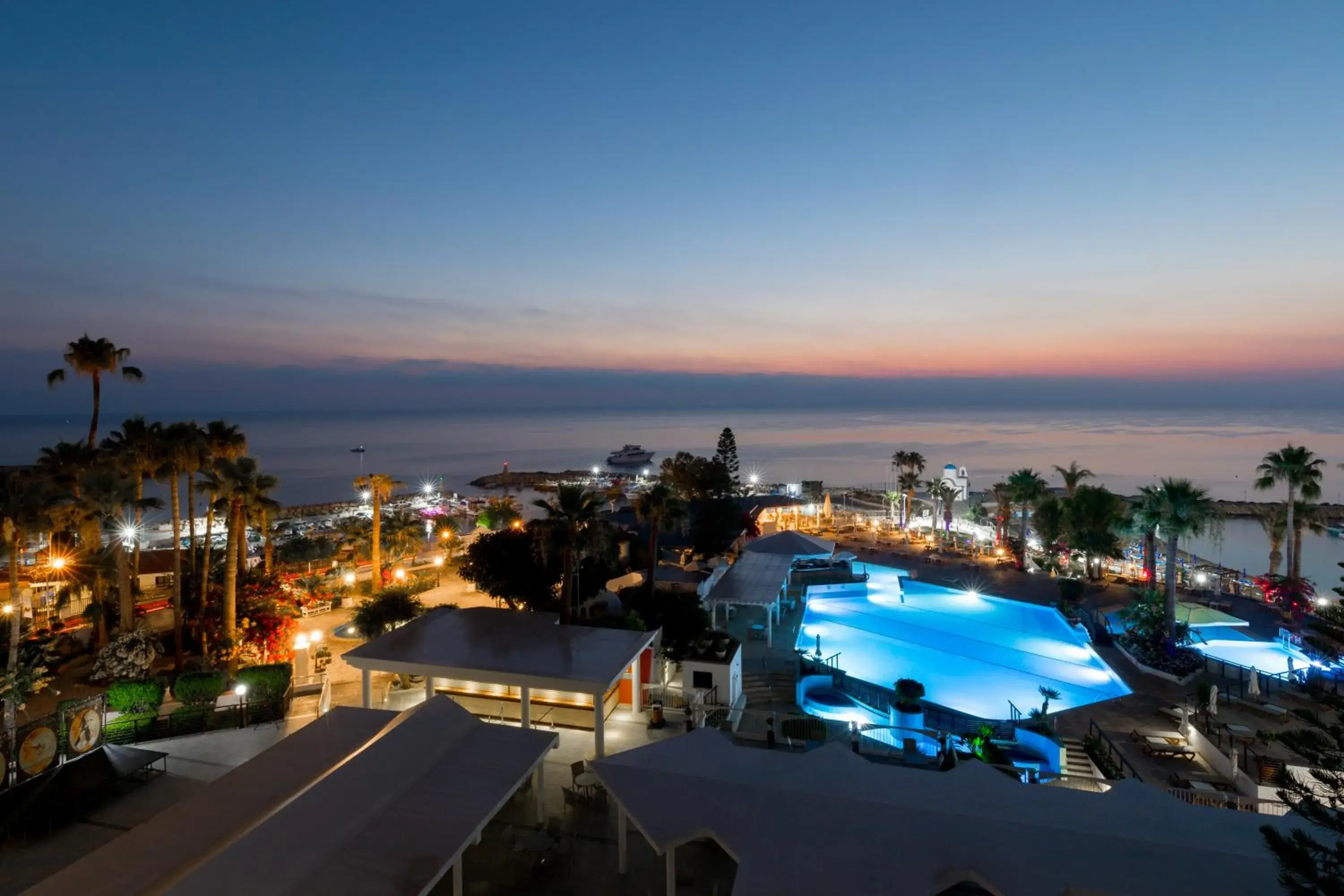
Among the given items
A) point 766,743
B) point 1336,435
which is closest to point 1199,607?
point 766,743

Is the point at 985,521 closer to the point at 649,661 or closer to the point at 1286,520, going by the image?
the point at 1286,520

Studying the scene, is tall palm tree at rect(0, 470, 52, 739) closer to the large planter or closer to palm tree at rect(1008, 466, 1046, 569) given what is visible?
the large planter

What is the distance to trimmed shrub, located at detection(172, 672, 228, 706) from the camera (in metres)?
14.7

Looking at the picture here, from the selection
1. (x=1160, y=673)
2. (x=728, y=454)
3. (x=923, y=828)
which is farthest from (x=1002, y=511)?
(x=923, y=828)

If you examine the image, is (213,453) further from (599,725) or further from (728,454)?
(728,454)

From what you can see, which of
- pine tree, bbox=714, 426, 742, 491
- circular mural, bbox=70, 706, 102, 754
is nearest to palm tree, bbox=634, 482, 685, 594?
circular mural, bbox=70, 706, 102, 754

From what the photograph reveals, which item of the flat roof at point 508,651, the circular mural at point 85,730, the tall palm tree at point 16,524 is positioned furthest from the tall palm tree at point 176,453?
the flat roof at point 508,651

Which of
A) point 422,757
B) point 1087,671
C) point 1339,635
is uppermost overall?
point 1339,635

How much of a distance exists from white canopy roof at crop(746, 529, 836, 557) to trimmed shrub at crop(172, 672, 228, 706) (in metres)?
18.8

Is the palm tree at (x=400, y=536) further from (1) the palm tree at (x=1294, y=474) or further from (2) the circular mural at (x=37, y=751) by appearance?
(1) the palm tree at (x=1294, y=474)

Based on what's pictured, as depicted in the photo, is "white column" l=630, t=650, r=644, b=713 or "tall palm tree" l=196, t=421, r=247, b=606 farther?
"tall palm tree" l=196, t=421, r=247, b=606

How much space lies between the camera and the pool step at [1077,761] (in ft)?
42.8

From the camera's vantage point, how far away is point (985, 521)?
40.8 m

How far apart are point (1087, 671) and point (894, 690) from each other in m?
8.34
